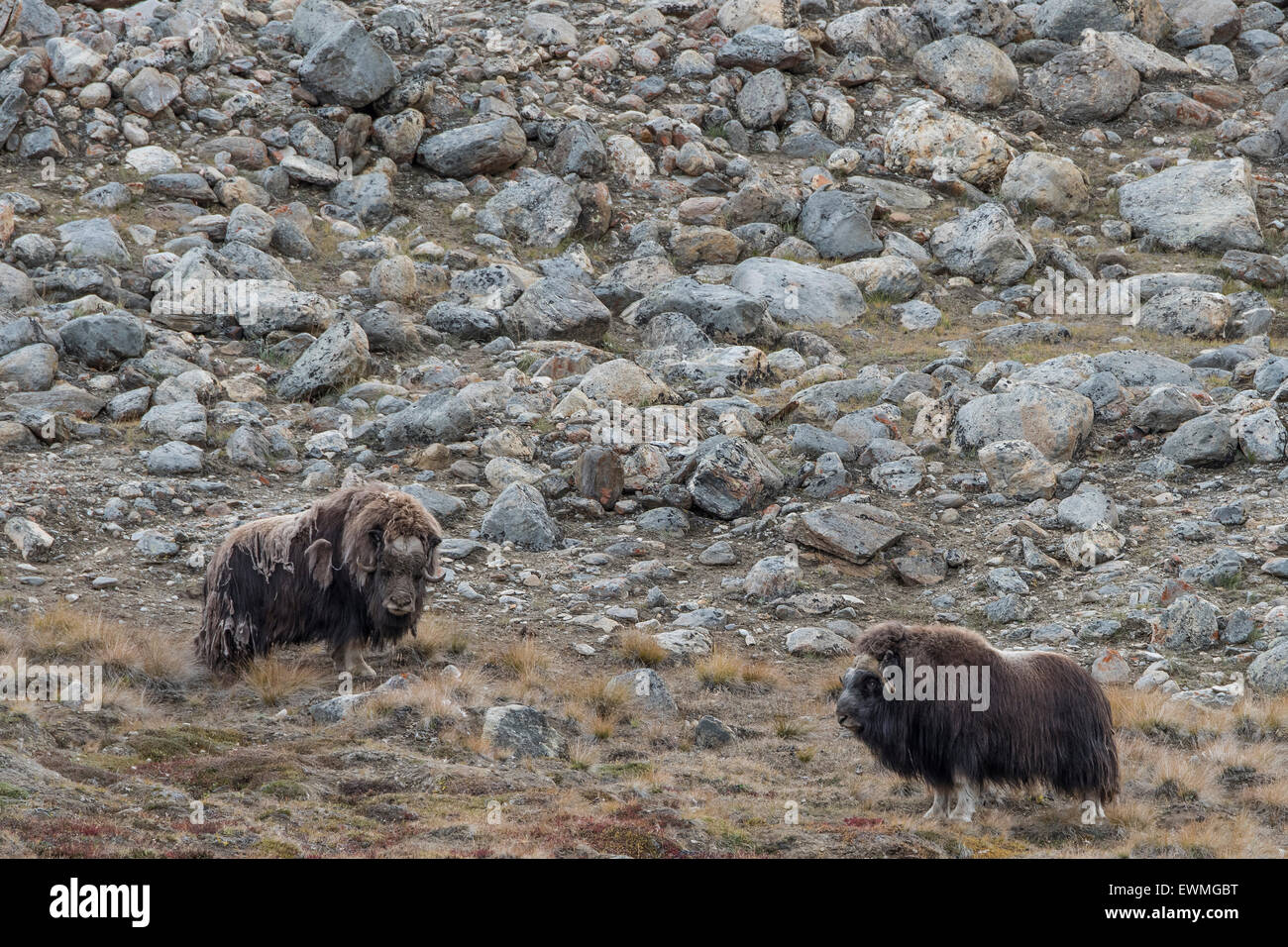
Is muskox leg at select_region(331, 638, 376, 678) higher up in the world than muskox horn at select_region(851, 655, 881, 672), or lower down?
lower down

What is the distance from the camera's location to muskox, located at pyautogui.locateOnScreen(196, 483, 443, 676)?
963 cm

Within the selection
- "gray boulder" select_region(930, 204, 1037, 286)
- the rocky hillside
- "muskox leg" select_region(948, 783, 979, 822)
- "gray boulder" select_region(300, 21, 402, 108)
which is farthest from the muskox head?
"gray boulder" select_region(300, 21, 402, 108)

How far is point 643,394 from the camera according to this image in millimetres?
16922

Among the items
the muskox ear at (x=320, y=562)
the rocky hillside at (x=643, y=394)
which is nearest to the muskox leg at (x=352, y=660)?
the rocky hillside at (x=643, y=394)

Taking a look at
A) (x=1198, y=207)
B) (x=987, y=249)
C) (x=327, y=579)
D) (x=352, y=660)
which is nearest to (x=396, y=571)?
(x=327, y=579)

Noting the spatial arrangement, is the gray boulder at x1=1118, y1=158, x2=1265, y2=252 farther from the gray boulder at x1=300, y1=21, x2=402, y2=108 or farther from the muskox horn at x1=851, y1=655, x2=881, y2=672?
the muskox horn at x1=851, y1=655, x2=881, y2=672

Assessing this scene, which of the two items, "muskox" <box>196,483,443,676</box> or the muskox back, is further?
"muskox" <box>196,483,443,676</box>

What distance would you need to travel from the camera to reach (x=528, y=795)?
809cm

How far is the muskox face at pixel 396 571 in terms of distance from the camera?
9.58 metres

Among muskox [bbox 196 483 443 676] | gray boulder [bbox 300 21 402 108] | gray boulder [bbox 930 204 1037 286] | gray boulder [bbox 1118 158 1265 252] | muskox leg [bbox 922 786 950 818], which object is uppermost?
gray boulder [bbox 300 21 402 108]

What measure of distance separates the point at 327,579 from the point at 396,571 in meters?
0.59

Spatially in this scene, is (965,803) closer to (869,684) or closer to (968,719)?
(968,719)

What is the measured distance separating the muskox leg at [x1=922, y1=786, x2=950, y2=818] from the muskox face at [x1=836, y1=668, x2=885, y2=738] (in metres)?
0.62

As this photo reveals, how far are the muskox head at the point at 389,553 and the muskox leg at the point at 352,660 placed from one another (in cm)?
50
